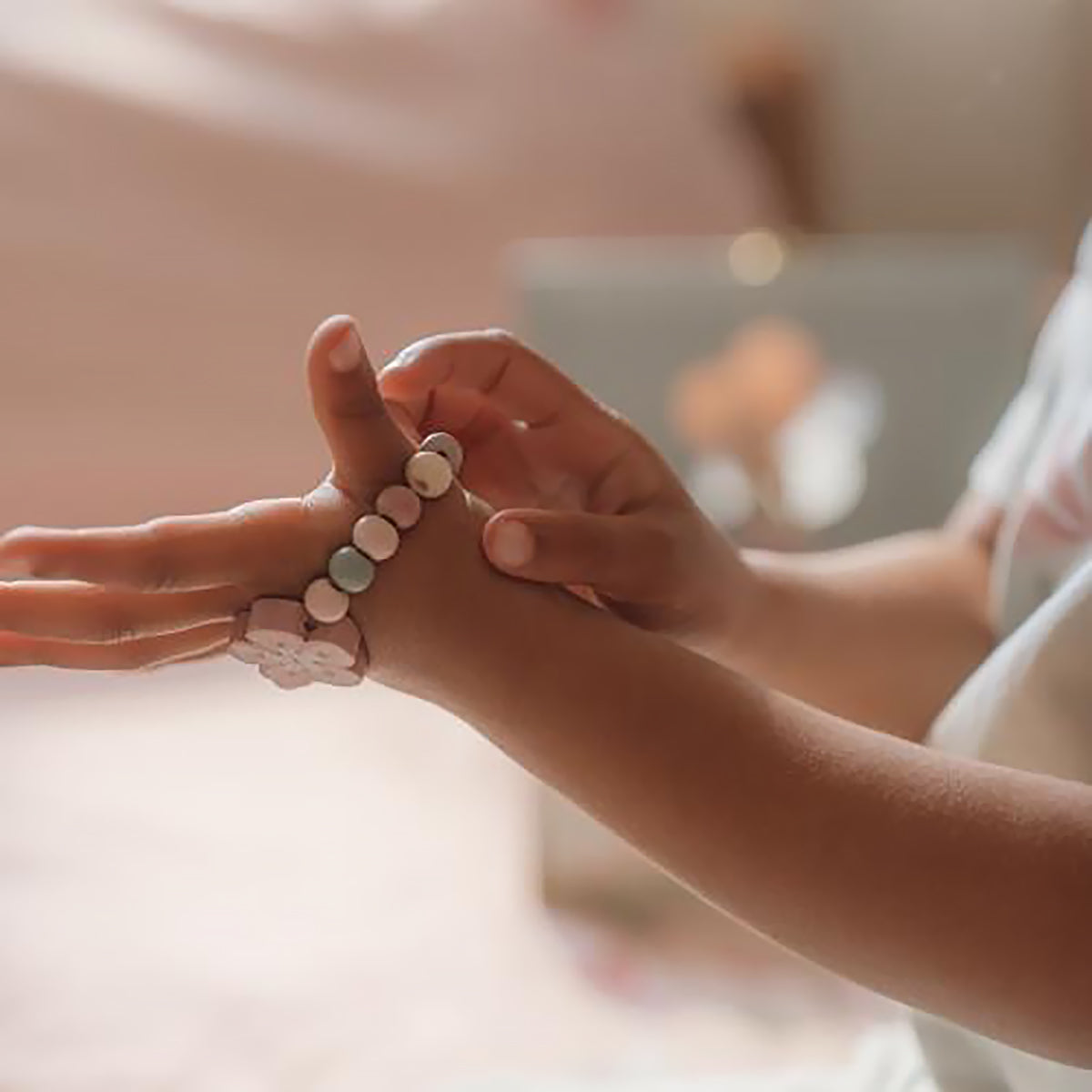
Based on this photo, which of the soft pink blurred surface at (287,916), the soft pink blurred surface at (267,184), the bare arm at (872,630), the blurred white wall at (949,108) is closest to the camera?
the bare arm at (872,630)

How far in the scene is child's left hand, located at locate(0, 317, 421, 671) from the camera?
336 millimetres

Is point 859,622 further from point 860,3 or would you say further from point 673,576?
point 860,3

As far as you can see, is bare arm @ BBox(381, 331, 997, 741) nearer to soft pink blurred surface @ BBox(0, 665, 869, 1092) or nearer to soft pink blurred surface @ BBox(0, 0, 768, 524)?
soft pink blurred surface @ BBox(0, 665, 869, 1092)

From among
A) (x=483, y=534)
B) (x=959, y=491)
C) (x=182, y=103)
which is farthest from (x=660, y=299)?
(x=483, y=534)

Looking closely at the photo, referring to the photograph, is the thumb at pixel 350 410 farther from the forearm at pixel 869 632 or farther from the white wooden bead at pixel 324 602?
the forearm at pixel 869 632

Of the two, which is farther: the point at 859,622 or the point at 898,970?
the point at 859,622

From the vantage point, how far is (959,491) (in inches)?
35.1

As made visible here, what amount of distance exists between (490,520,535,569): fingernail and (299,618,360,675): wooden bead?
0.11 feet

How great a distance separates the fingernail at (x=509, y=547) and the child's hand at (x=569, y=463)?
39mm

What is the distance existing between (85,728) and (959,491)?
45 centimetres

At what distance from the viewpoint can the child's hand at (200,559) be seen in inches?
13.2

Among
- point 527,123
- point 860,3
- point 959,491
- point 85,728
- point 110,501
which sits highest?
point 860,3

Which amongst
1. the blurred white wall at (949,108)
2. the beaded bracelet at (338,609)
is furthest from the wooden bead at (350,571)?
the blurred white wall at (949,108)

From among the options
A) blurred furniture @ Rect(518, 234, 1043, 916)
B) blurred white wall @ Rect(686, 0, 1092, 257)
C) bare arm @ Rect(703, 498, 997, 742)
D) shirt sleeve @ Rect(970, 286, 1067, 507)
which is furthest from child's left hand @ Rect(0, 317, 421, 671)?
→ blurred white wall @ Rect(686, 0, 1092, 257)
